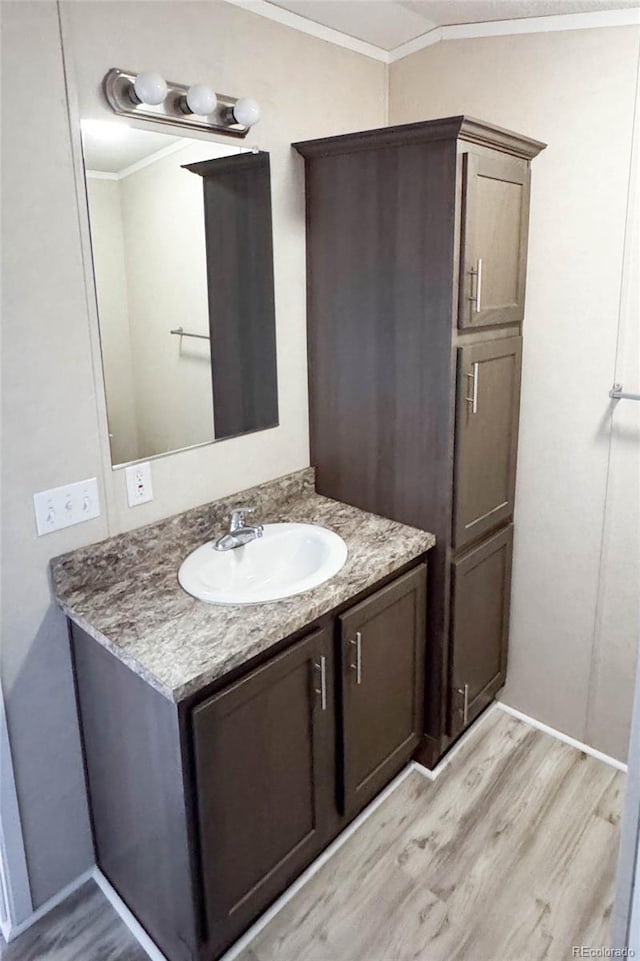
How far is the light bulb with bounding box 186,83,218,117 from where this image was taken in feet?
5.32

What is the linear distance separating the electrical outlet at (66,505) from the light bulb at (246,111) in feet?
3.35

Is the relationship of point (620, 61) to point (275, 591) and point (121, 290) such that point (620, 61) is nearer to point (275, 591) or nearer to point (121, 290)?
point (121, 290)

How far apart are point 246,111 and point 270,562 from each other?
4.02ft

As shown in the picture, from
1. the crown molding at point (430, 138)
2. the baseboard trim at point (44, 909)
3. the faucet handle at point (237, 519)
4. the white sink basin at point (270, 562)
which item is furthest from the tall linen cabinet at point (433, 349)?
the baseboard trim at point (44, 909)

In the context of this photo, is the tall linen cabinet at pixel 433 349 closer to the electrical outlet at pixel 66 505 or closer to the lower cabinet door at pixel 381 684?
the lower cabinet door at pixel 381 684

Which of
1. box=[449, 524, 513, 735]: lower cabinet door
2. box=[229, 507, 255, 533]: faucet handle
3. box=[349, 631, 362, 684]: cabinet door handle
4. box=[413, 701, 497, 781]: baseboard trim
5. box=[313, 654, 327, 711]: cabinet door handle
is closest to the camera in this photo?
box=[313, 654, 327, 711]: cabinet door handle

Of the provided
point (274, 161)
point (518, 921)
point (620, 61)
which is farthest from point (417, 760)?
point (620, 61)

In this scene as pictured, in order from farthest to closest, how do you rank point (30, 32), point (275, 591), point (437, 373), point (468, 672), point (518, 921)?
point (468, 672) → point (437, 373) → point (518, 921) → point (275, 591) → point (30, 32)

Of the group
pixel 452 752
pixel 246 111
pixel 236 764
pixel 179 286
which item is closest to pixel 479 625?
pixel 452 752

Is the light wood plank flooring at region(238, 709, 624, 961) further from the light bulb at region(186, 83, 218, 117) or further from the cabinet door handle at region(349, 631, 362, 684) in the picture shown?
the light bulb at region(186, 83, 218, 117)

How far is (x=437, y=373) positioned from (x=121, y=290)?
0.87 m

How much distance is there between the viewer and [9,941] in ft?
5.63

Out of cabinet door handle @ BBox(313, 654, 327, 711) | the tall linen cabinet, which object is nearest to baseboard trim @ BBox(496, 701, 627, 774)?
the tall linen cabinet

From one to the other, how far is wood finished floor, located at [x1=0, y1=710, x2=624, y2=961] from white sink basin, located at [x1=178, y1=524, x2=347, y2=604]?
0.82 m
